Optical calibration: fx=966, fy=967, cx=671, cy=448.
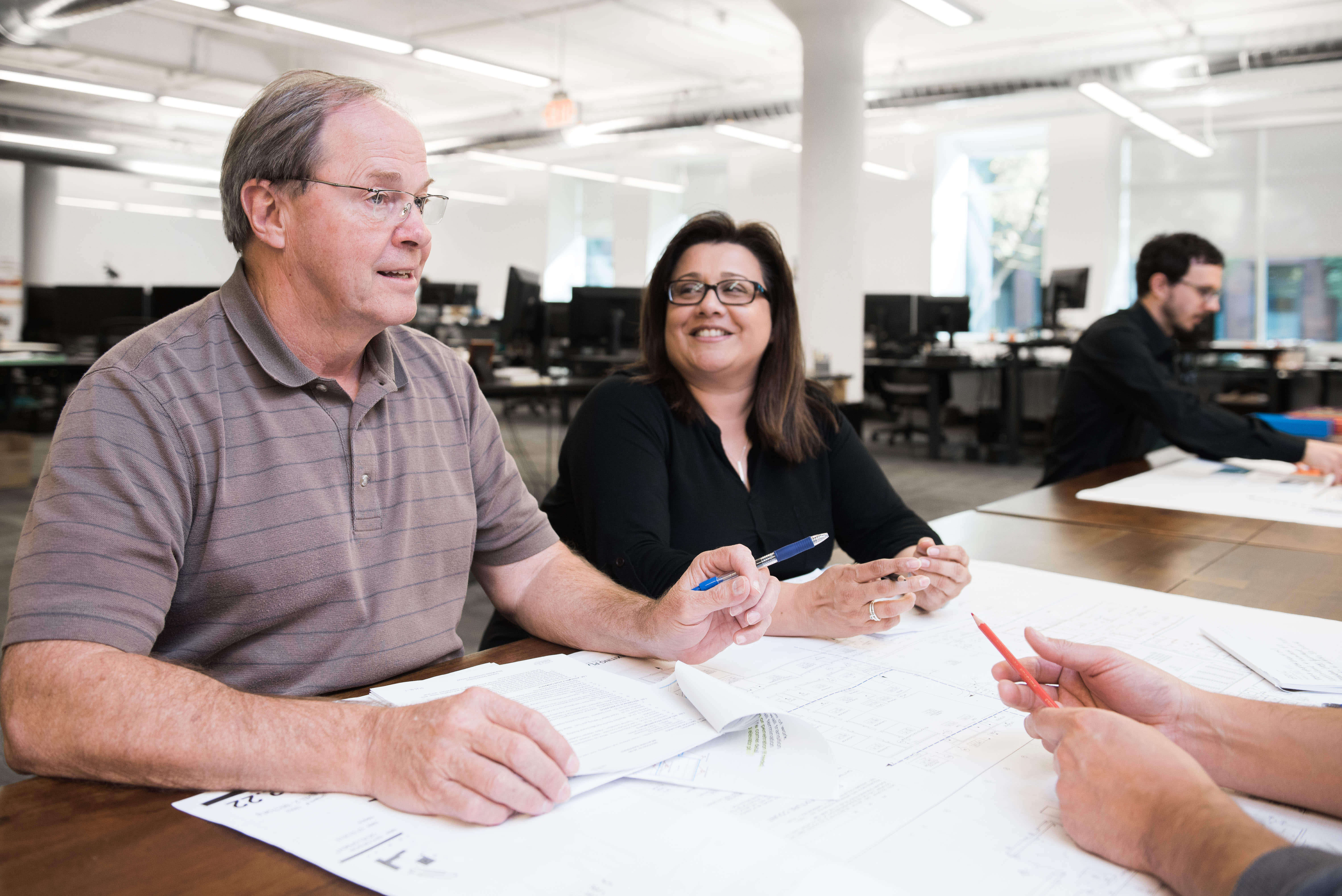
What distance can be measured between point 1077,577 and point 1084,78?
26.5ft

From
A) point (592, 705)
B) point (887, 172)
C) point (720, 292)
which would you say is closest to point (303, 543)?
point (592, 705)

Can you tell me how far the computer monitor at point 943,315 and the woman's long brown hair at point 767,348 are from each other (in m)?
7.86

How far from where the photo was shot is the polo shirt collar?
44.7 inches

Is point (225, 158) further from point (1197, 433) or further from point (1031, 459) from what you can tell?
point (1031, 459)

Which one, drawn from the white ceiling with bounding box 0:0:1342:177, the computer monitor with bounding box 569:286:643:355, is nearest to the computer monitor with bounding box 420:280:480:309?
the white ceiling with bounding box 0:0:1342:177

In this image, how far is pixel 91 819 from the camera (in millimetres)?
751

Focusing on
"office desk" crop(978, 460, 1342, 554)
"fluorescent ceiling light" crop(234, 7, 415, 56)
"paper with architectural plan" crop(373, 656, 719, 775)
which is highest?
"fluorescent ceiling light" crop(234, 7, 415, 56)

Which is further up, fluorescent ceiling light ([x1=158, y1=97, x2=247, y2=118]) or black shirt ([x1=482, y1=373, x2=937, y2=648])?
fluorescent ceiling light ([x1=158, y1=97, x2=247, y2=118])

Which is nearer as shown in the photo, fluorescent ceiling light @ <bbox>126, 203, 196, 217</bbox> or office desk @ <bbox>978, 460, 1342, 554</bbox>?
office desk @ <bbox>978, 460, 1342, 554</bbox>

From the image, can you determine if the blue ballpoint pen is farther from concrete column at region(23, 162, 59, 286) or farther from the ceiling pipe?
concrete column at region(23, 162, 59, 286)

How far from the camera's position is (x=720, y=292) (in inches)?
75.4

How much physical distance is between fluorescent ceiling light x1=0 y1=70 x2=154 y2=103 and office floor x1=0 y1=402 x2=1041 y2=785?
3.49 m

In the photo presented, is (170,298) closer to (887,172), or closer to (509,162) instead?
(887,172)

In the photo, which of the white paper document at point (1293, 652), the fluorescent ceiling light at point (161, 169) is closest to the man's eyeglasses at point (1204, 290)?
the white paper document at point (1293, 652)
